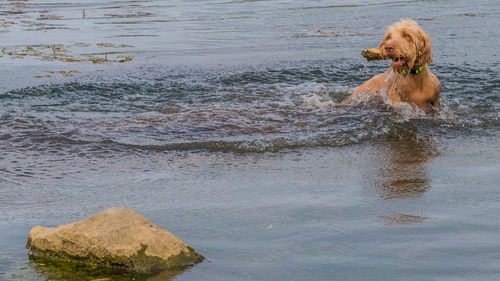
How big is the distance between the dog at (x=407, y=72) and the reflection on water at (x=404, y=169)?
3.26 ft

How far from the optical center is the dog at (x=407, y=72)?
781 centimetres

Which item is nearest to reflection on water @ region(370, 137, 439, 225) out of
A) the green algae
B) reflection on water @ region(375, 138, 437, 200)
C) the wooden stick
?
reflection on water @ region(375, 138, 437, 200)

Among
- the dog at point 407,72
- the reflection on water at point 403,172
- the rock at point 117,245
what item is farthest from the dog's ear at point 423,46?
the rock at point 117,245

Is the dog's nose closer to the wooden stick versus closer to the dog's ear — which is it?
the dog's ear

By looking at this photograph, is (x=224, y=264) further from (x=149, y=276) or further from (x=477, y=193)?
(x=477, y=193)

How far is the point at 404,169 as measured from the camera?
6.20 meters

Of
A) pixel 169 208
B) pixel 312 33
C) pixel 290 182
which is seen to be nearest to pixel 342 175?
pixel 290 182

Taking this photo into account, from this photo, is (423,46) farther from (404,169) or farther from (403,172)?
(403,172)

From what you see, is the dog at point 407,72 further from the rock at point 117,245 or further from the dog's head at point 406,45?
the rock at point 117,245

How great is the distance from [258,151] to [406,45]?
2.02 m

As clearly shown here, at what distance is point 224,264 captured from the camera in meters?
3.96

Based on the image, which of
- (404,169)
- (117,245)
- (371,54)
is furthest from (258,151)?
(117,245)

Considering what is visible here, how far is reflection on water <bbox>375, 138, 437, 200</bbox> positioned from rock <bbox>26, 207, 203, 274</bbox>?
1.81 meters

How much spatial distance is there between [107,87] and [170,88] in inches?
31.5
